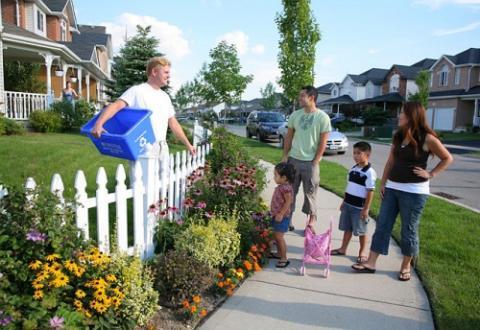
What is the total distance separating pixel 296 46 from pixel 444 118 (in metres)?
20.6

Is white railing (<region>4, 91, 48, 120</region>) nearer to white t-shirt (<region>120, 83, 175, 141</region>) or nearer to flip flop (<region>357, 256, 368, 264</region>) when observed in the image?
white t-shirt (<region>120, 83, 175, 141</region>)

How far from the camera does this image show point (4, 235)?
2348 millimetres

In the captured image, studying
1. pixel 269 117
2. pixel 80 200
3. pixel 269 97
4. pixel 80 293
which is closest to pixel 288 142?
pixel 80 200

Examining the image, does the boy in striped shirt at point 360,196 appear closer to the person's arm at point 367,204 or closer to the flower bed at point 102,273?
the person's arm at point 367,204

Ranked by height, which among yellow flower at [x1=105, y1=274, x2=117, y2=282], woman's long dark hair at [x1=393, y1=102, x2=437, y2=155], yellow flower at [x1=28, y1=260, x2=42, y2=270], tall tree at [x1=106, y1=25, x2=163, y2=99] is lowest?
yellow flower at [x1=105, y1=274, x2=117, y2=282]

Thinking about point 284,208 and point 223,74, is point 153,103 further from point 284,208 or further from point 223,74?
point 223,74

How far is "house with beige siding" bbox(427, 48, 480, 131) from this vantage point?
118 ft

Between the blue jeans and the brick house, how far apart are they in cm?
1362

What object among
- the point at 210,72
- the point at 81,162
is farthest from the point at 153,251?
the point at 210,72

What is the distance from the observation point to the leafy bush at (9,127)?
11125mm

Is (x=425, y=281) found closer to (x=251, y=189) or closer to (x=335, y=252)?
(x=335, y=252)

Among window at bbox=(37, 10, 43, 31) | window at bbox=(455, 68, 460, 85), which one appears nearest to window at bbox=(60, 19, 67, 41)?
window at bbox=(37, 10, 43, 31)


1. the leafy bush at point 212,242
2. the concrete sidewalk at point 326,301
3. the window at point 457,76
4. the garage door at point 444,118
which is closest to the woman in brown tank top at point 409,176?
the concrete sidewalk at point 326,301

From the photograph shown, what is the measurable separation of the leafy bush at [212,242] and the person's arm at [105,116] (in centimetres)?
117
